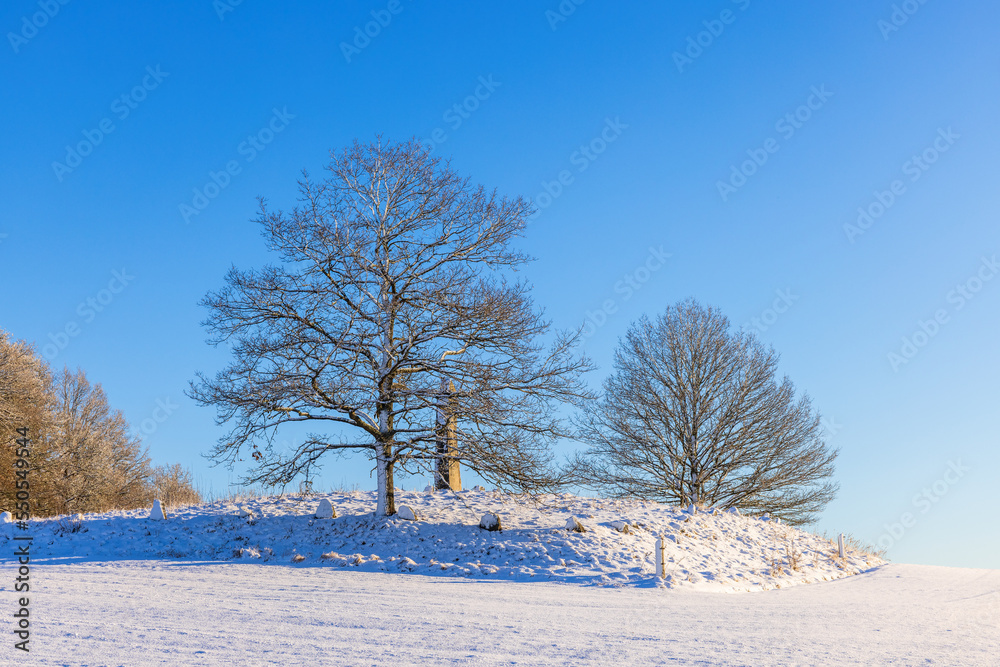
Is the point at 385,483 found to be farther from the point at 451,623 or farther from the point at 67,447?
the point at 67,447

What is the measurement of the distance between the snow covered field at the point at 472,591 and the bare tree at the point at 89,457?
12057mm

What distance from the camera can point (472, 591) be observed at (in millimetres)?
10562

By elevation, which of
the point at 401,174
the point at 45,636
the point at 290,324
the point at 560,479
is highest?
the point at 401,174

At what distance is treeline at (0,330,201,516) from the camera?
2634 cm

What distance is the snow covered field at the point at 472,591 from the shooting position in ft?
21.0

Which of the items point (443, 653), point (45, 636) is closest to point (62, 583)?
point (45, 636)

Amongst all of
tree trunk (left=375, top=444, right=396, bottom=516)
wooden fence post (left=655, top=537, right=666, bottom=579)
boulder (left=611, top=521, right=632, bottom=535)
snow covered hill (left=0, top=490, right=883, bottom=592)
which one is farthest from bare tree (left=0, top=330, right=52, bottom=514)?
wooden fence post (left=655, top=537, right=666, bottom=579)

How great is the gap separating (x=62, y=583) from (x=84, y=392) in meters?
23.4

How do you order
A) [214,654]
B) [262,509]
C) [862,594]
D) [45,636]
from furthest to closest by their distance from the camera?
[262,509] → [862,594] → [45,636] → [214,654]

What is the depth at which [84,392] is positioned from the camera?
30.7 m

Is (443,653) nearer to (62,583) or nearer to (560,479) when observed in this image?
(62,583)

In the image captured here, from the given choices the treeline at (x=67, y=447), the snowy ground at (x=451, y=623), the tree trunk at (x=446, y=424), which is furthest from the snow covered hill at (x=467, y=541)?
the treeline at (x=67, y=447)

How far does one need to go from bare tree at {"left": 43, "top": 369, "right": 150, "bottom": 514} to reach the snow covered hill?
11633 mm

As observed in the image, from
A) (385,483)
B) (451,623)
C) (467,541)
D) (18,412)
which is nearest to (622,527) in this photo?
(467,541)
